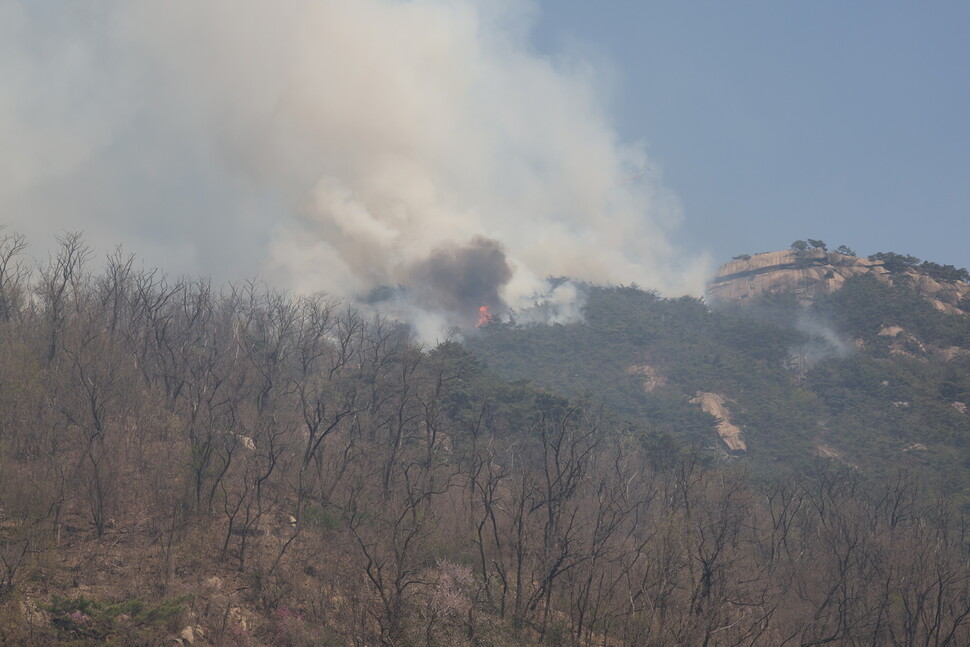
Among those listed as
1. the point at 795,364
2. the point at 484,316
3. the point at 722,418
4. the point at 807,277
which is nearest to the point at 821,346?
the point at 795,364

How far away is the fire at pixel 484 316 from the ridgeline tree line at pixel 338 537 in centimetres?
5056

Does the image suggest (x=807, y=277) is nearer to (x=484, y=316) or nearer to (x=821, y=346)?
(x=821, y=346)

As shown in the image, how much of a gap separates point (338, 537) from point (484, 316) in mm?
72959

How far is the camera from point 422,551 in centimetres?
3522

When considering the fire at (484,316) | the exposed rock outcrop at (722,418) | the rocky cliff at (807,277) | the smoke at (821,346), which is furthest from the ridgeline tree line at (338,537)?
the rocky cliff at (807,277)

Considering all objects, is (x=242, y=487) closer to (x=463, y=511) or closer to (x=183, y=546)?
(x=183, y=546)

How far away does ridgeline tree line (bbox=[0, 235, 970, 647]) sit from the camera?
29.6 meters

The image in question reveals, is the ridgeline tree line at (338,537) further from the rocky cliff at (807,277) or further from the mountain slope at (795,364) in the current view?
the rocky cliff at (807,277)

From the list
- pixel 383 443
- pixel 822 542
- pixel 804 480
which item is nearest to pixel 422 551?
pixel 383 443

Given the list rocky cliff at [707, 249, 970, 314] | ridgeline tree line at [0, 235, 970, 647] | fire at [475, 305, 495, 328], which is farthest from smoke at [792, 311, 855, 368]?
ridgeline tree line at [0, 235, 970, 647]

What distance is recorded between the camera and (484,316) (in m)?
108

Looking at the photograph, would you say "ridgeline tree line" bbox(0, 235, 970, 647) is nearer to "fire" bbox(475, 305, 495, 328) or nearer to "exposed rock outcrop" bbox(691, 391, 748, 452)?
"exposed rock outcrop" bbox(691, 391, 748, 452)

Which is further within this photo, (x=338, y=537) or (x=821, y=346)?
(x=821, y=346)

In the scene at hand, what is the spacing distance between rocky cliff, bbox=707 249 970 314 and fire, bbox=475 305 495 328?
5216 centimetres
